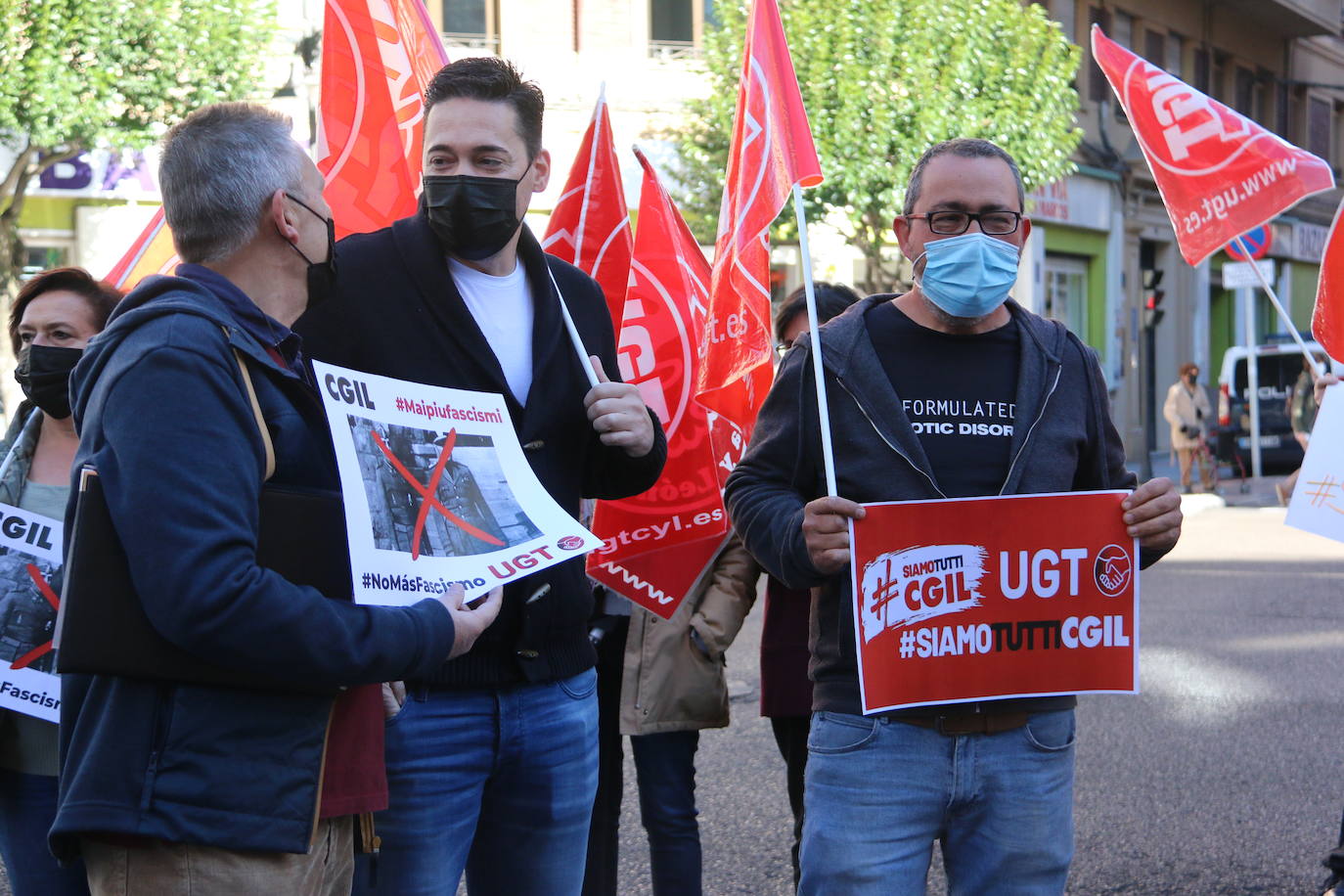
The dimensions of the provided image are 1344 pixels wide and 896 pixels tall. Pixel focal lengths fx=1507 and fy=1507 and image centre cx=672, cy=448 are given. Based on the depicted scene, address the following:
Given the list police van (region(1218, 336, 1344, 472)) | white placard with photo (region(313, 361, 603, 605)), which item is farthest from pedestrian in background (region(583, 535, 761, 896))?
police van (region(1218, 336, 1344, 472))

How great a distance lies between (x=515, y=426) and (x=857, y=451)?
0.66 m

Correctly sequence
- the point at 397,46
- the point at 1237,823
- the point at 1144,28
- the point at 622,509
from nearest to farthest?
the point at 622,509, the point at 397,46, the point at 1237,823, the point at 1144,28

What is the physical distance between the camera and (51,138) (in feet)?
42.2

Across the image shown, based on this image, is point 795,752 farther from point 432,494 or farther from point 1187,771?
point 1187,771

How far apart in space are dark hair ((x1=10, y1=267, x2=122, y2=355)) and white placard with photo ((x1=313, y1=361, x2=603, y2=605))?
1500 mm

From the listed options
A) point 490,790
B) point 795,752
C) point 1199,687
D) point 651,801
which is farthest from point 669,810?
point 1199,687

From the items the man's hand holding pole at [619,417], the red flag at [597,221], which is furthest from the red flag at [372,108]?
the man's hand holding pole at [619,417]

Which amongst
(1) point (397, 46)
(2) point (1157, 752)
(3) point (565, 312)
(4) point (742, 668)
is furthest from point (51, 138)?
(3) point (565, 312)

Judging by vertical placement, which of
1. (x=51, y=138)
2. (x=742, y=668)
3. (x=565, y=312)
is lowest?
(x=742, y=668)

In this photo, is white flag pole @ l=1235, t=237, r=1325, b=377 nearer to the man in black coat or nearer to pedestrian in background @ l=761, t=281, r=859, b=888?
pedestrian in background @ l=761, t=281, r=859, b=888

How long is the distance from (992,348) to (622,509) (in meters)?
1.36

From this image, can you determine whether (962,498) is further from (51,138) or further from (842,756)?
(51,138)

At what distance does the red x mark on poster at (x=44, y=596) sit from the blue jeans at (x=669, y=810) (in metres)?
1.61

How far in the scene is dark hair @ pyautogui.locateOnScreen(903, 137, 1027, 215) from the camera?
2971mm
